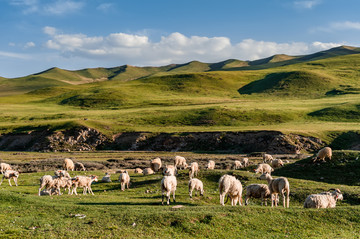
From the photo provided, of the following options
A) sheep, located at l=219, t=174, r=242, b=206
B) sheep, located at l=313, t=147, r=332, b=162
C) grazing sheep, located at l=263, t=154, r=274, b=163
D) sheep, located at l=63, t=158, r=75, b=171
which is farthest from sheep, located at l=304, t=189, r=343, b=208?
sheep, located at l=63, t=158, r=75, b=171

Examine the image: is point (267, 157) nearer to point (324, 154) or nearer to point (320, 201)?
point (324, 154)

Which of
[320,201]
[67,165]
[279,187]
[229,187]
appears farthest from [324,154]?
[67,165]

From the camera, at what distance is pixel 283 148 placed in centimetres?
7388

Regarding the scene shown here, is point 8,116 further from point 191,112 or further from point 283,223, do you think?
point 283,223

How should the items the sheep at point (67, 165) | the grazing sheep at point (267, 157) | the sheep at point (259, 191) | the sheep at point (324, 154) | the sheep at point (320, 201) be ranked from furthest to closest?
1. the grazing sheep at point (267, 157)
2. the sheep at point (67, 165)
3. the sheep at point (324, 154)
4. the sheep at point (259, 191)
5. the sheep at point (320, 201)

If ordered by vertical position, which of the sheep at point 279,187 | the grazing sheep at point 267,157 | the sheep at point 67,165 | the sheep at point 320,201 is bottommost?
the grazing sheep at point 267,157

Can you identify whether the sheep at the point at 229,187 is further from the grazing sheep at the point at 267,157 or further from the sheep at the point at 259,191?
the grazing sheep at the point at 267,157

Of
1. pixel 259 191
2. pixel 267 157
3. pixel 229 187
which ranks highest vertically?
pixel 229 187

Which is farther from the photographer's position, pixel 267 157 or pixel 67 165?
pixel 267 157

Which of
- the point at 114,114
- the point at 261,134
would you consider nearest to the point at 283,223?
the point at 261,134

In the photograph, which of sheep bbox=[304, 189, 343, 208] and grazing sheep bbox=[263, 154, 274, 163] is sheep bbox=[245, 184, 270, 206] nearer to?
sheep bbox=[304, 189, 343, 208]

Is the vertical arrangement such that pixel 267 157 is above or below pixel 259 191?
below

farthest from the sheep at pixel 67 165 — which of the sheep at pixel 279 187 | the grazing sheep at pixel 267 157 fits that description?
the sheep at pixel 279 187

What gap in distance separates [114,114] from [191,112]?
90.2ft
